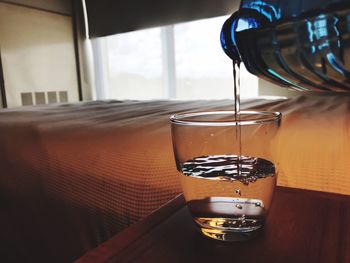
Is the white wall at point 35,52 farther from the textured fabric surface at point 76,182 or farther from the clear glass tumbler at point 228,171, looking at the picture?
the clear glass tumbler at point 228,171

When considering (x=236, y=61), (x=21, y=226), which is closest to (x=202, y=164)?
(x=236, y=61)

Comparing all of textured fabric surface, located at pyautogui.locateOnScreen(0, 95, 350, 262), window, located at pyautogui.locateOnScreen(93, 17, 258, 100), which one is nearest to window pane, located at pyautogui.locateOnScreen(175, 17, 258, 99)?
window, located at pyautogui.locateOnScreen(93, 17, 258, 100)

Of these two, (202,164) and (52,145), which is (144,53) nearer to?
(52,145)

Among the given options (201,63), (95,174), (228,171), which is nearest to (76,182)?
(95,174)

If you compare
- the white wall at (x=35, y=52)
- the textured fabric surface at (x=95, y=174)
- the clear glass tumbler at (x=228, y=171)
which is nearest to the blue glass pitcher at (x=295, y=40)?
the clear glass tumbler at (x=228, y=171)

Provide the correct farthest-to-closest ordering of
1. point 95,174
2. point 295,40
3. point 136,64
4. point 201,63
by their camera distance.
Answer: point 136,64 < point 201,63 < point 95,174 < point 295,40

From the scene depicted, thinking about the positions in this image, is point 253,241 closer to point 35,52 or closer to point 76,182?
point 76,182

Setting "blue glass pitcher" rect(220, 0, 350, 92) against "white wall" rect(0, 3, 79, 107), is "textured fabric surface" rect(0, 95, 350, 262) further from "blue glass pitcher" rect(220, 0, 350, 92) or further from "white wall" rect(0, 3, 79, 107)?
"white wall" rect(0, 3, 79, 107)
